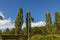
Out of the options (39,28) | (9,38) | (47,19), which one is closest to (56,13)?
(47,19)

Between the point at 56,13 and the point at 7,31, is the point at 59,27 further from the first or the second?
the point at 7,31

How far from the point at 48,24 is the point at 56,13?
4682 millimetres

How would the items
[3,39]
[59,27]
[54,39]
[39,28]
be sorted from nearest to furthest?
[54,39], [3,39], [59,27], [39,28]

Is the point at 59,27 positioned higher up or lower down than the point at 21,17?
lower down

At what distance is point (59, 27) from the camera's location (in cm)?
5316

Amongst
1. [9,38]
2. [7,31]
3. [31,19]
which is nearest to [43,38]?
[9,38]

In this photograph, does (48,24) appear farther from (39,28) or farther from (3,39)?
(3,39)

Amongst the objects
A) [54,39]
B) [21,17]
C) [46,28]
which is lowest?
[54,39]

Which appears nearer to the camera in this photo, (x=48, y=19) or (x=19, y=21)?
(x=19, y=21)

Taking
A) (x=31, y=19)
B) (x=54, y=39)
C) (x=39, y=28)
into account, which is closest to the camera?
(x=54, y=39)

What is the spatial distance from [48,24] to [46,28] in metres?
1.74

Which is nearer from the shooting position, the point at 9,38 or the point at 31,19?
the point at 9,38

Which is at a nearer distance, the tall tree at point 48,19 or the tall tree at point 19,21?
the tall tree at point 19,21

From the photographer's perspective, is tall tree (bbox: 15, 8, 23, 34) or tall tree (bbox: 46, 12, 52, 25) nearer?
tall tree (bbox: 15, 8, 23, 34)
